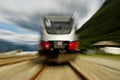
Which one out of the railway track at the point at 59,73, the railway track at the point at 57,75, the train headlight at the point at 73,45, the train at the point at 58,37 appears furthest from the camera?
the train headlight at the point at 73,45

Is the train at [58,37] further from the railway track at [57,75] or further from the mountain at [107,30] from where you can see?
the mountain at [107,30]

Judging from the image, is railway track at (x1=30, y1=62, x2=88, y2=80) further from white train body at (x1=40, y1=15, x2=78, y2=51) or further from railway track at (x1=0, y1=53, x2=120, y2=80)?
white train body at (x1=40, y1=15, x2=78, y2=51)

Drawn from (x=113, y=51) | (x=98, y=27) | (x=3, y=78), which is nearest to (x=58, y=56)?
(x=3, y=78)

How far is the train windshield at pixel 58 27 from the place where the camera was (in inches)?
680

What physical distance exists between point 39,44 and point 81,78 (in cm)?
747

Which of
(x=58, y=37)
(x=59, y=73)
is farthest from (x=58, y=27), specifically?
(x=59, y=73)

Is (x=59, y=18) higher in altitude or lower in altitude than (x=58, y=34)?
higher

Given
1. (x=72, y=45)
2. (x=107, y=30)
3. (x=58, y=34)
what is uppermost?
(x=107, y=30)

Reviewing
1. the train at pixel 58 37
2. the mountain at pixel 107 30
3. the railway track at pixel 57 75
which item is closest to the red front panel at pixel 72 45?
the train at pixel 58 37

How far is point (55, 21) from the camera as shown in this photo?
1797 cm

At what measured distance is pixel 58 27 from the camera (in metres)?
17.5

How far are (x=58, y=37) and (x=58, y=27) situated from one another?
0.92 metres

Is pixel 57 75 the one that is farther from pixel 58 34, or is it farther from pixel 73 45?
pixel 58 34

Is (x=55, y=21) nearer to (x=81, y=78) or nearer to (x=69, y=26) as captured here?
(x=69, y=26)
